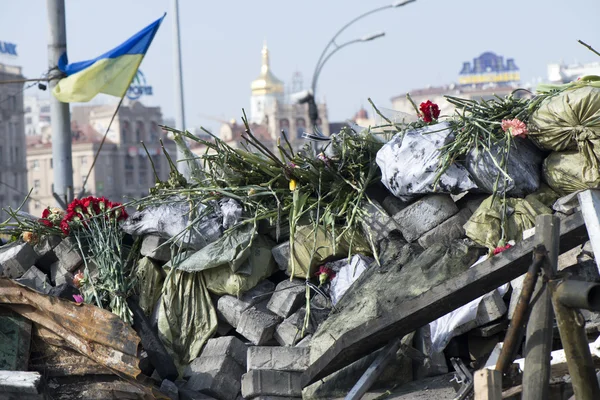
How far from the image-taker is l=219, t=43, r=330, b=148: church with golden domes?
Result: 11419 cm

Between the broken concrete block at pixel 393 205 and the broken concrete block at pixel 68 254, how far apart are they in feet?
7.97

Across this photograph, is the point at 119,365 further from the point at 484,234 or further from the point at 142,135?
the point at 142,135

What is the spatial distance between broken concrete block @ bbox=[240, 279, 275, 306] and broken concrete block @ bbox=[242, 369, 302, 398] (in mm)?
969

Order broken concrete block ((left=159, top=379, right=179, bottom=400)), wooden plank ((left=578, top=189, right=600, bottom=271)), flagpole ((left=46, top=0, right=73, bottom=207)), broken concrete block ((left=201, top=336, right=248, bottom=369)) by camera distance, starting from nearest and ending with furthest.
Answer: wooden plank ((left=578, top=189, right=600, bottom=271)) < broken concrete block ((left=159, top=379, right=179, bottom=400)) < broken concrete block ((left=201, top=336, right=248, bottom=369)) < flagpole ((left=46, top=0, right=73, bottom=207))

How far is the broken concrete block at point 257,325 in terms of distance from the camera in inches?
269

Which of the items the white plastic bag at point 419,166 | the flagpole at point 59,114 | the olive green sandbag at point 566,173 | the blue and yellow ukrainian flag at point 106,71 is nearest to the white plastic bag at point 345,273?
the white plastic bag at point 419,166

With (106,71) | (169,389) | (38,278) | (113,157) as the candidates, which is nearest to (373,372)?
(169,389)

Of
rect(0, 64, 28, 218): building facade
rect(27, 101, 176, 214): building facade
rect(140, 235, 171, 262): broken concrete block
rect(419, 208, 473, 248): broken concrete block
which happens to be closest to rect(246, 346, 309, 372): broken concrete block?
rect(419, 208, 473, 248): broken concrete block

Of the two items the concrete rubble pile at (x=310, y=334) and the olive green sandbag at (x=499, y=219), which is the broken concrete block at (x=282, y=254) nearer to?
the concrete rubble pile at (x=310, y=334)

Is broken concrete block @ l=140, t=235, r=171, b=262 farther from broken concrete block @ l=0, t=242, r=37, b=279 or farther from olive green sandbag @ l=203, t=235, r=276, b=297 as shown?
broken concrete block @ l=0, t=242, r=37, b=279

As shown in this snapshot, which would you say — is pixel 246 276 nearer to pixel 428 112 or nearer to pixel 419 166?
pixel 419 166

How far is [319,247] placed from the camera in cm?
707

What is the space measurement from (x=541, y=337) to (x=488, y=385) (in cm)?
33

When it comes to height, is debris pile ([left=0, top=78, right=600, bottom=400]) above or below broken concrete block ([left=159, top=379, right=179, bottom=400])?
above
